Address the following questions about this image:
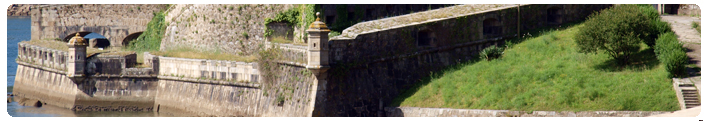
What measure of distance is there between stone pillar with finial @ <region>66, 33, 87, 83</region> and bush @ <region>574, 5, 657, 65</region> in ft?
73.6

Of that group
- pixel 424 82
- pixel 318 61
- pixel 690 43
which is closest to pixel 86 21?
pixel 424 82

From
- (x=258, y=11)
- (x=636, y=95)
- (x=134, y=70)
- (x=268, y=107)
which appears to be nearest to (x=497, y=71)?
(x=636, y=95)

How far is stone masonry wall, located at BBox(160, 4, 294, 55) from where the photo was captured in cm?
4653

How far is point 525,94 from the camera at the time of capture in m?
35.9

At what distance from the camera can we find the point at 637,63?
123 feet

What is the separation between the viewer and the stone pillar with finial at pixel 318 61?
35.2 m

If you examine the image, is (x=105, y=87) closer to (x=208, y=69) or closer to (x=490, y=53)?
(x=208, y=69)

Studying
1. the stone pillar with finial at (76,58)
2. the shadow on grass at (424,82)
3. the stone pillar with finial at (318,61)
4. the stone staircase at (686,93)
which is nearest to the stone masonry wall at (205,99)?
the stone pillar with finial at (76,58)

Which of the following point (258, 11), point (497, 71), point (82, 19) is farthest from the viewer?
point (82, 19)

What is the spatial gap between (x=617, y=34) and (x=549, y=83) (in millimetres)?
3385

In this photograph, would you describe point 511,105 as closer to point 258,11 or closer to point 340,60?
point 340,60

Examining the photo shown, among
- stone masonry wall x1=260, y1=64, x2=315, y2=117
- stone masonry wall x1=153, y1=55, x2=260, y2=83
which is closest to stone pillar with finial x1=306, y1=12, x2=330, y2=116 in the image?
stone masonry wall x1=260, y1=64, x2=315, y2=117

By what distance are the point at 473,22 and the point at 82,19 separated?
27.3 m

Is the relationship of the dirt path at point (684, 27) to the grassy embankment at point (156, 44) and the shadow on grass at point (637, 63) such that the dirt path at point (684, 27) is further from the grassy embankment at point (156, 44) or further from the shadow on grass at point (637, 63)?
the grassy embankment at point (156, 44)
